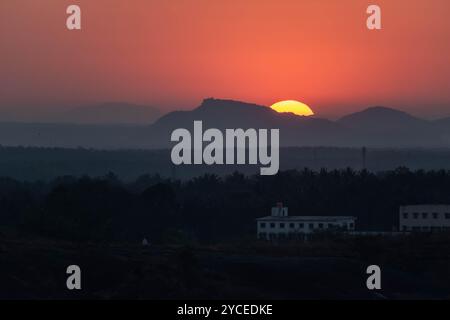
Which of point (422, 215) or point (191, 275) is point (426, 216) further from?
point (191, 275)

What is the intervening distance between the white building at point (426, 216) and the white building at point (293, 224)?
11.9 ft

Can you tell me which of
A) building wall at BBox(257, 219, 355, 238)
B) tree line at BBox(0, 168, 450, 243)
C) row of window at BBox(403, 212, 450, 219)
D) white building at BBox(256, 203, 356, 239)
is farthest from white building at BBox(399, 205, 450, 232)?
building wall at BBox(257, 219, 355, 238)

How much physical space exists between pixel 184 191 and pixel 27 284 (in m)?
59.7

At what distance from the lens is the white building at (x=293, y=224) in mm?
81500

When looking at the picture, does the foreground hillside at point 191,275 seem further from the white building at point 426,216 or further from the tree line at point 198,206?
the white building at point 426,216

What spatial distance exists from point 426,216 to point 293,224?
876cm

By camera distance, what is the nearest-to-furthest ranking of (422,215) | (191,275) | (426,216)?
(191,275) < (422,215) < (426,216)

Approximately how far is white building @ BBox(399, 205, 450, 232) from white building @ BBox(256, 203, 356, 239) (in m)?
3.62

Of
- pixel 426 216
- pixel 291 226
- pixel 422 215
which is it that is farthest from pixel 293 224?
pixel 426 216

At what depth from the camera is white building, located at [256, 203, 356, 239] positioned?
81500mm

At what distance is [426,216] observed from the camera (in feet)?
283

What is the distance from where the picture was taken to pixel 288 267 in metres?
50.8
